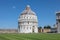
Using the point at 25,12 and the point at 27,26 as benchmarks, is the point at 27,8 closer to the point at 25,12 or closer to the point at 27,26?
the point at 25,12

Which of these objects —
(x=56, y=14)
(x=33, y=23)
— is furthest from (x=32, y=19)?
(x=56, y=14)

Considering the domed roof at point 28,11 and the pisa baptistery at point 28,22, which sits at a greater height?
the domed roof at point 28,11

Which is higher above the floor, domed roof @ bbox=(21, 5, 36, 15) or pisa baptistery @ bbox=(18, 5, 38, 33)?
domed roof @ bbox=(21, 5, 36, 15)

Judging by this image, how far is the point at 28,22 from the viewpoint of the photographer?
93875mm

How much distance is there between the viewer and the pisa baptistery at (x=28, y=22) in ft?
306

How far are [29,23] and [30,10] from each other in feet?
26.4

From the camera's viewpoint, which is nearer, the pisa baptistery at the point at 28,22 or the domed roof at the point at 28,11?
the pisa baptistery at the point at 28,22

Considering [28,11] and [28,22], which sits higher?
[28,11]

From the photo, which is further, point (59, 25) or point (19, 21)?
point (19, 21)

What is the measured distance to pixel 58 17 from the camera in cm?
7350

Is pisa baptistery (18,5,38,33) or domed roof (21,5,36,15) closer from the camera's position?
pisa baptistery (18,5,38,33)

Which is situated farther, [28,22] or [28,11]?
[28,11]

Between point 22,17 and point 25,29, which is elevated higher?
point 22,17

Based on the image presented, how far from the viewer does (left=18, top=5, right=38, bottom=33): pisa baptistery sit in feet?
306
